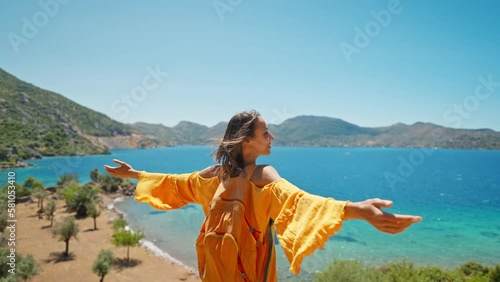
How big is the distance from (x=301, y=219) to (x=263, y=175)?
0.52 m

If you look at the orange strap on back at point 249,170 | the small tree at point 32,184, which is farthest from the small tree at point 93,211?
the orange strap on back at point 249,170

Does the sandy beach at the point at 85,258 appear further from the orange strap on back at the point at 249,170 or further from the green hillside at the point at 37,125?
the green hillside at the point at 37,125

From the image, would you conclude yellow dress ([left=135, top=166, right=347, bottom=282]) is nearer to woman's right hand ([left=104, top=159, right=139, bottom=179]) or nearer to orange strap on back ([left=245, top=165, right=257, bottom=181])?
orange strap on back ([left=245, top=165, right=257, bottom=181])

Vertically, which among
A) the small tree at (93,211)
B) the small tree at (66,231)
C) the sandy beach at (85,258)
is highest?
the small tree at (66,231)

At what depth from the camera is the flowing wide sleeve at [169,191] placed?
10.2ft

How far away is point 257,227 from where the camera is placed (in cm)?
Answer: 242

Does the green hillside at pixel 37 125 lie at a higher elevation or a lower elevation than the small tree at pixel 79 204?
higher

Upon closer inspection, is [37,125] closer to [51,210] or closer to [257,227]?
[51,210]

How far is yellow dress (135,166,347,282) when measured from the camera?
190cm

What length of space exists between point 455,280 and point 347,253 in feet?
51.5

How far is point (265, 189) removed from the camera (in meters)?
2.26

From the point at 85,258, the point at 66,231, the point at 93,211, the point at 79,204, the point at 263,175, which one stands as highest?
the point at 263,175

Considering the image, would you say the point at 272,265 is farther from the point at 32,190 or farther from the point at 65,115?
the point at 65,115

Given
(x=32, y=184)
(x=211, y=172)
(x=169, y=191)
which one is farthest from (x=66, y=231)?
(x=32, y=184)
